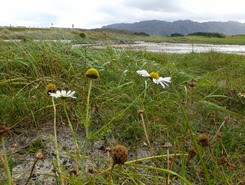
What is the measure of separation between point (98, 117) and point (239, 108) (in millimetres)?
1038

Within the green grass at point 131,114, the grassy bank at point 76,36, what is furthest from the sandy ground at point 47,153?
the grassy bank at point 76,36

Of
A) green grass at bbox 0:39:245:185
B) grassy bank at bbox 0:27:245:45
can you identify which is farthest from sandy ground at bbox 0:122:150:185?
grassy bank at bbox 0:27:245:45

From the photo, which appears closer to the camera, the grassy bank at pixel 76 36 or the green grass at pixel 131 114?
the green grass at pixel 131 114

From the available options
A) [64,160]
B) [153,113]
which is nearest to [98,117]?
[153,113]

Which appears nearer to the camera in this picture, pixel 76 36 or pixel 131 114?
pixel 131 114

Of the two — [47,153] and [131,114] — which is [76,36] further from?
[47,153]

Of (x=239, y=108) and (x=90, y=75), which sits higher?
(x=90, y=75)

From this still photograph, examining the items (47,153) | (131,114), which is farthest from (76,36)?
(47,153)

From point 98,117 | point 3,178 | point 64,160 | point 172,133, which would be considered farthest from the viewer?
point 98,117

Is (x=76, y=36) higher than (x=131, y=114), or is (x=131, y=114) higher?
(x=76, y=36)

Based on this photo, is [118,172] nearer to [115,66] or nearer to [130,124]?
[130,124]

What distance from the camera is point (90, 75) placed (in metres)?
0.99

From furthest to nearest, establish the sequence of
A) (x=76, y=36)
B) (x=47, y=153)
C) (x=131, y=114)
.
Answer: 1. (x=76, y=36)
2. (x=131, y=114)
3. (x=47, y=153)

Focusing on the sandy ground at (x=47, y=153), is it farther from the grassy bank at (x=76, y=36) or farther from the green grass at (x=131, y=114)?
the grassy bank at (x=76, y=36)
